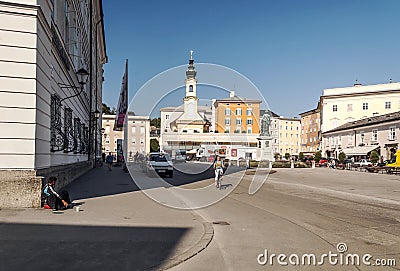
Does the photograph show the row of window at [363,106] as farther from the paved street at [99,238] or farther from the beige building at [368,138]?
the paved street at [99,238]

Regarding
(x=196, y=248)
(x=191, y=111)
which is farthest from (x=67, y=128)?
(x=196, y=248)

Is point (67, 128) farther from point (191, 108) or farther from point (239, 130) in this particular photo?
point (239, 130)

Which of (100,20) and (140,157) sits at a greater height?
(100,20)

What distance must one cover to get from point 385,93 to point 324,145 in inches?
622

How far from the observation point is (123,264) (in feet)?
21.1

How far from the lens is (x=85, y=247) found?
732cm

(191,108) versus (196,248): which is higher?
(191,108)

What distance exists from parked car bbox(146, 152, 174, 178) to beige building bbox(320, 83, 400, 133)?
62.9 m

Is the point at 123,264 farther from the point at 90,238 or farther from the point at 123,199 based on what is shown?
the point at 123,199

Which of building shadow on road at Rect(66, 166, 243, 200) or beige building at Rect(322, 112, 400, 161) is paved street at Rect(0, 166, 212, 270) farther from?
beige building at Rect(322, 112, 400, 161)

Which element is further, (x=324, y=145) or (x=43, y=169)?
(x=324, y=145)

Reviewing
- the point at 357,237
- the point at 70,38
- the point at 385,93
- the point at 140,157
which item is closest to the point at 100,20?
the point at 140,157

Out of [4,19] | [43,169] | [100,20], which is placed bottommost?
[43,169]

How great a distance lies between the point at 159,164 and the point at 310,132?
81.2 meters
